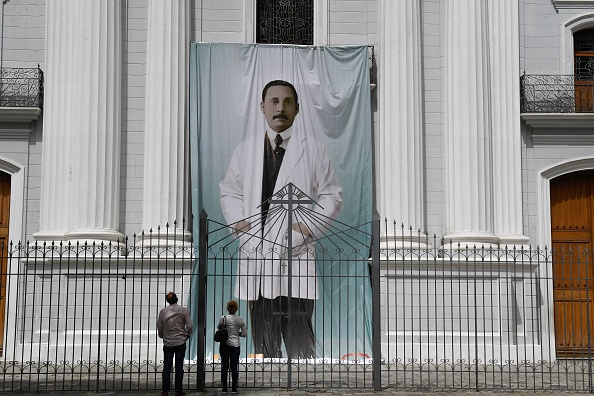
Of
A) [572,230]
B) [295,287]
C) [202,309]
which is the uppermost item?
[572,230]

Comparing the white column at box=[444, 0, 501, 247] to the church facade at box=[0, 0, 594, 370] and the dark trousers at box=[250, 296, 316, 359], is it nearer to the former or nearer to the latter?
the church facade at box=[0, 0, 594, 370]

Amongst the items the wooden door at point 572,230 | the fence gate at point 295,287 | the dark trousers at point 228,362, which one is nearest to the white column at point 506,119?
the wooden door at point 572,230

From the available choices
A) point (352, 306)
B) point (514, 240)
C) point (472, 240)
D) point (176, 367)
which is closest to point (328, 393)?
point (176, 367)

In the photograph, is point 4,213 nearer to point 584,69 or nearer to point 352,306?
point 352,306

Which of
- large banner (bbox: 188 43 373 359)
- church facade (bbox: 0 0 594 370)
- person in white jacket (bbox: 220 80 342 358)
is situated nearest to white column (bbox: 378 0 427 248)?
church facade (bbox: 0 0 594 370)

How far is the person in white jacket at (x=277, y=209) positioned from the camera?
59.9 ft

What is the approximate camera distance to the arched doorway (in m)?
20.5

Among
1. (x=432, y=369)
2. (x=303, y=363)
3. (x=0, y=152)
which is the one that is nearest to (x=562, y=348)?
(x=432, y=369)

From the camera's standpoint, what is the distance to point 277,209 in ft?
60.6

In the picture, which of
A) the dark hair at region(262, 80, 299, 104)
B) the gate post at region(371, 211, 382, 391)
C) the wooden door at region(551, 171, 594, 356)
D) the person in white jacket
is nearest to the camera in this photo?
the gate post at region(371, 211, 382, 391)

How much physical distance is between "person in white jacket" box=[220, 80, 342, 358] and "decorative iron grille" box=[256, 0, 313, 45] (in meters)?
1.48

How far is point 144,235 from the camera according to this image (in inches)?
733

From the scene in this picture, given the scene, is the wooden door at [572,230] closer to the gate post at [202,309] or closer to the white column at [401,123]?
the white column at [401,123]

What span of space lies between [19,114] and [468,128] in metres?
9.85
